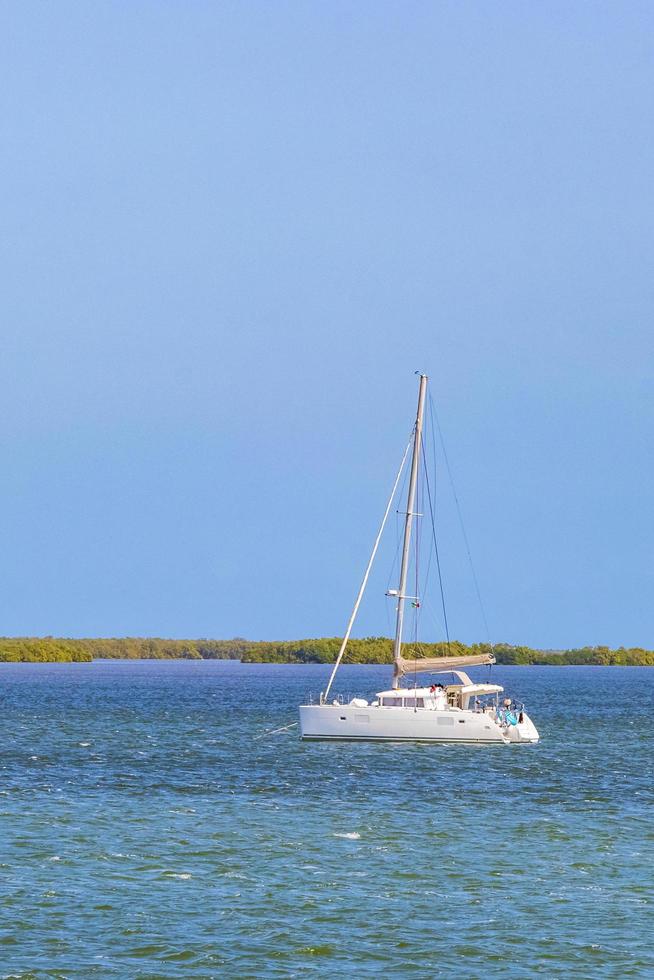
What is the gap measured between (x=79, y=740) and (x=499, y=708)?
21.9 m

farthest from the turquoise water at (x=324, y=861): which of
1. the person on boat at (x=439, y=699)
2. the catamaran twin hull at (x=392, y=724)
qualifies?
the person on boat at (x=439, y=699)

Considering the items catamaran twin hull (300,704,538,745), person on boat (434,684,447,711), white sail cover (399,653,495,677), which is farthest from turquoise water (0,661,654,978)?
white sail cover (399,653,495,677)

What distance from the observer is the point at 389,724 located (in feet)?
209

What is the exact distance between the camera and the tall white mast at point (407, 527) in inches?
2697

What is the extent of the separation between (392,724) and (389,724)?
0.48 feet

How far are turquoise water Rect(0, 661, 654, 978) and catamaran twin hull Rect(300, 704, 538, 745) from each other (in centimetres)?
75

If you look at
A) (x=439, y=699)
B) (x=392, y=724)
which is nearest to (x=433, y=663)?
(x=439, y=699)

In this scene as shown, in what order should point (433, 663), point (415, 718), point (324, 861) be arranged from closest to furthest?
point (324, 861) → point (415, 718) → point (433, 663)

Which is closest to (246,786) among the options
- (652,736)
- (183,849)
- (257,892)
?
(183,849)

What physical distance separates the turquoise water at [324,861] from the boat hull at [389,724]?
2.49 feet

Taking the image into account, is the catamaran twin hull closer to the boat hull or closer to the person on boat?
the boat hull

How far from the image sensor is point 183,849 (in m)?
35.1

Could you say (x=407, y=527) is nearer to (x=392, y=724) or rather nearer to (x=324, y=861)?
(x=392, y=724)

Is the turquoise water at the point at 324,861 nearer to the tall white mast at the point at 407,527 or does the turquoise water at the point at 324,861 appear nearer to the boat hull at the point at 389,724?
the boat hull at the point at 389,724
